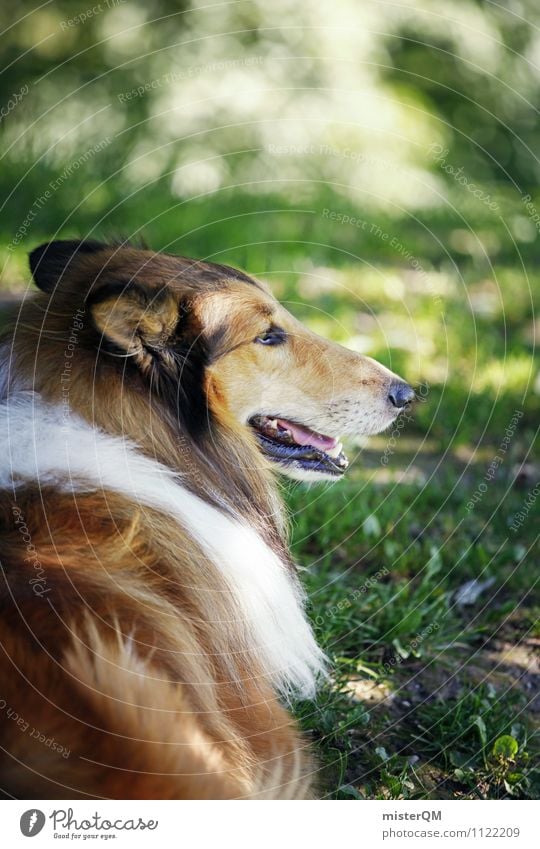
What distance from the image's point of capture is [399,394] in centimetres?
324

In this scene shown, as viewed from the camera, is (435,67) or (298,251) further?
(435,67)

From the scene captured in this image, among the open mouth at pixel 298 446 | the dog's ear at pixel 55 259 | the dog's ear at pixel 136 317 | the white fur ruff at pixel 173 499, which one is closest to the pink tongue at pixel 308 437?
the open mouth at pixel 298 446

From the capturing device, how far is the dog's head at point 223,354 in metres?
2.59

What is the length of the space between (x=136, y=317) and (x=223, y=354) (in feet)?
1.24

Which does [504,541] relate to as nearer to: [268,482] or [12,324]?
[268,482]

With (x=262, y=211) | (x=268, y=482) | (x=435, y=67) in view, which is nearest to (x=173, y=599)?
(x=268, y=482)

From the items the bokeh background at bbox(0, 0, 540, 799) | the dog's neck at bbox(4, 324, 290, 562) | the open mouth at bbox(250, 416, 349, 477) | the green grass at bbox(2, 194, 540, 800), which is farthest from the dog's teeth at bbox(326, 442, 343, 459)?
the bokeh background at bbox(0, 0, 540, 799)

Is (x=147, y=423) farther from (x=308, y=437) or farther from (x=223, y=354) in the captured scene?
(x=308, y=437)

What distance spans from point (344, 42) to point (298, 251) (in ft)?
5.51

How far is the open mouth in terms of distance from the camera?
303cm

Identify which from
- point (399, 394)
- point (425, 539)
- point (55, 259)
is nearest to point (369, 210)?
point (425, 539)

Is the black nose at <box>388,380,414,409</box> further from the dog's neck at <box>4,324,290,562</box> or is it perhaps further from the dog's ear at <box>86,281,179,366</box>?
the dog's ear at <box>86,281,179,366</box>

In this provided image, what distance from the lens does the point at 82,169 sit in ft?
21.5

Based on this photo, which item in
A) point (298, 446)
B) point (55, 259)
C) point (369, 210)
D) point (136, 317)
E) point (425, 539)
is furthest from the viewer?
point (369, 210)
